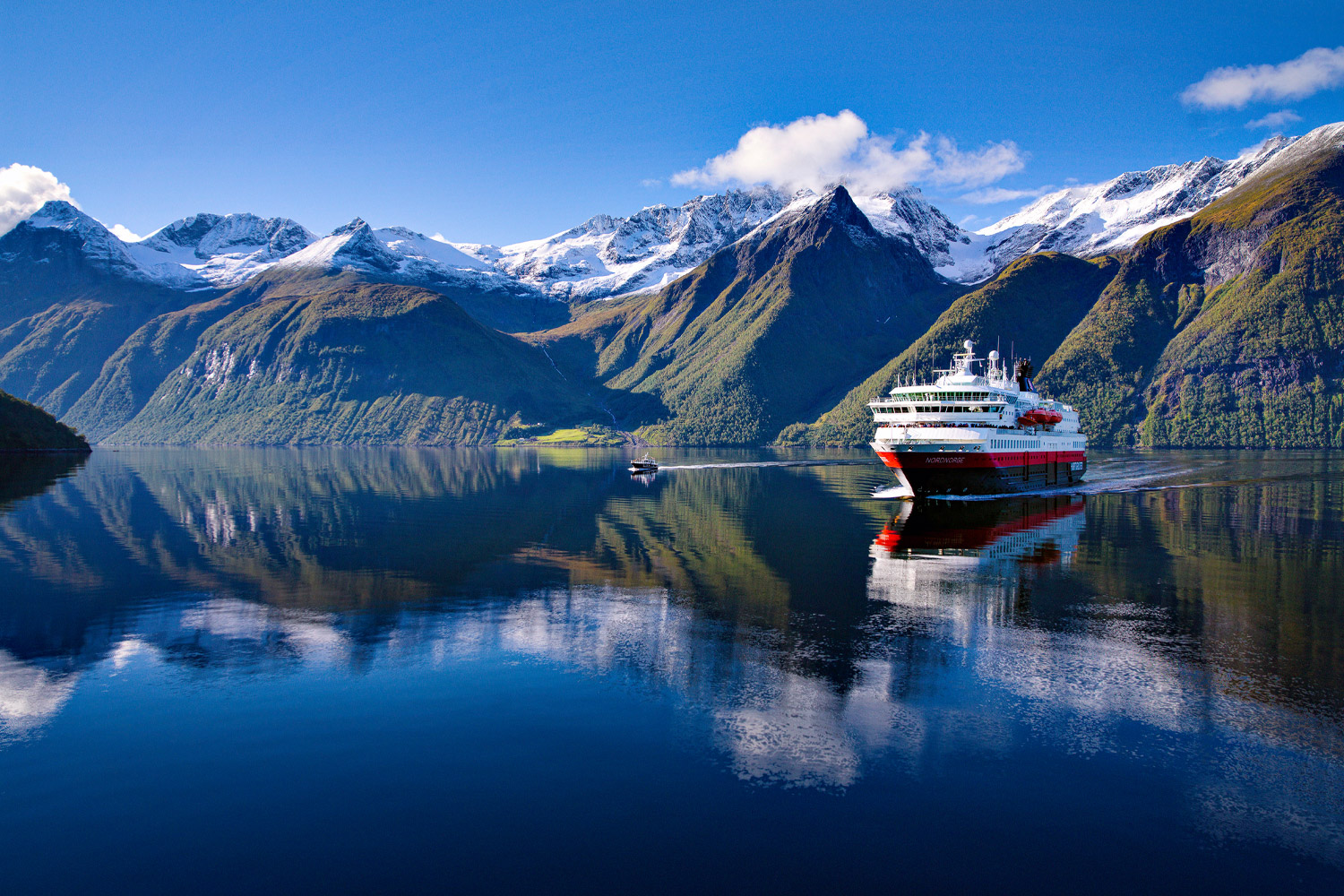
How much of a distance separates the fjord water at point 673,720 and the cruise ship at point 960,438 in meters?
41.2

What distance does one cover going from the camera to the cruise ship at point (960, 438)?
108 metres

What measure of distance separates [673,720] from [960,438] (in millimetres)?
88385

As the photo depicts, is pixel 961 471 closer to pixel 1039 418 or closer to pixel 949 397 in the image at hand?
pixel 949 397

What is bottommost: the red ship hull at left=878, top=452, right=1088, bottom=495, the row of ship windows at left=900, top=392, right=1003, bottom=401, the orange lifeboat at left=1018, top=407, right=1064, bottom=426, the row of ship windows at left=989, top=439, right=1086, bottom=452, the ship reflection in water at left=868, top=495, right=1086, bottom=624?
the ship reflection in water at left=868, top=495, right=1086, bottom=624

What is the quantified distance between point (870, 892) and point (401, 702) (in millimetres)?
20430

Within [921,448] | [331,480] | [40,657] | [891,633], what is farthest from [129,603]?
[331,480]

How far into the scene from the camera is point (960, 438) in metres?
108

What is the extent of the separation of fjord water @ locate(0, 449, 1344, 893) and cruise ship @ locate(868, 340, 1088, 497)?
41.2 meters

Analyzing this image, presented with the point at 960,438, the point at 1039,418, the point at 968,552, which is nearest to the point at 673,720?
the point at 968,552

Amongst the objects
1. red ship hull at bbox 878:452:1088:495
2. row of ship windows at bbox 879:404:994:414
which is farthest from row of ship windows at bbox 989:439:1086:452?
row of ship windows at bbox 879:404:994:414

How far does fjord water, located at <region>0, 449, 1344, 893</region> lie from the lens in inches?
842

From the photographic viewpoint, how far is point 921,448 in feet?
351

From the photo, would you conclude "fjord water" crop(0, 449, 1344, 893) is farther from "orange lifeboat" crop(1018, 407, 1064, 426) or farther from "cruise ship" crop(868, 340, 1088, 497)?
"orange lifeboat" crop(1018, 407, 1064, 426)

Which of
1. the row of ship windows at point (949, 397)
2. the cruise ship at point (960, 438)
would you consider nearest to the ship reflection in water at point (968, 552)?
the cruise ship at point (960, 438)
